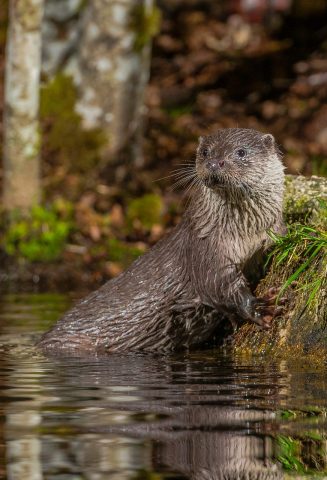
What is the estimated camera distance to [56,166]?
1276 centimetres

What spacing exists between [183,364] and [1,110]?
784cm

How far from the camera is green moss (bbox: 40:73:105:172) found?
1263cm


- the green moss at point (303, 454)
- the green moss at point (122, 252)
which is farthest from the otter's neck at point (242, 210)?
the green moss at point (122, 252)

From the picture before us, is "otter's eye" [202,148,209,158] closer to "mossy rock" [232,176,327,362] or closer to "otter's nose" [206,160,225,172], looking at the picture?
"otter's nose" [206,160,225,172]

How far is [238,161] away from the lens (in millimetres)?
6422

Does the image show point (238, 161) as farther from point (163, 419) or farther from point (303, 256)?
point (163, 419)

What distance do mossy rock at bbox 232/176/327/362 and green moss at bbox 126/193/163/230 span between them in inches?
206

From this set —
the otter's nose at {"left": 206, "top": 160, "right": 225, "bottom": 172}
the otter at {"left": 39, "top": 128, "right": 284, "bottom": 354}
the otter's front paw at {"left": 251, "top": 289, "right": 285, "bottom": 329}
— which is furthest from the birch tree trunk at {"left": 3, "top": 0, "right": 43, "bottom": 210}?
the otter's front paw at {"left": 251, "top": 289, "right": 285, "bottom": 329}

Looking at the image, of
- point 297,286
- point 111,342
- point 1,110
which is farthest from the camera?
point 1,110

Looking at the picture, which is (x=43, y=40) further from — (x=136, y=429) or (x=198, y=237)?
(x=136, y=429)

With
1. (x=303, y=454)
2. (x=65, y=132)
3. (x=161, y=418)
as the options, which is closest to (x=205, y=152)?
(x=161, y=418)

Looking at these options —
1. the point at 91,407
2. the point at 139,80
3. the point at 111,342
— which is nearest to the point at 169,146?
the point at 139,80

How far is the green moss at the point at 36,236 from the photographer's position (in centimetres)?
1123

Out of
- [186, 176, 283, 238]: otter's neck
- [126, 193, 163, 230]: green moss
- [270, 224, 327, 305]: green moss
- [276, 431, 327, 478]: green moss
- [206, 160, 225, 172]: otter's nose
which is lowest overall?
[276, 431, 327, 478]: green moss
